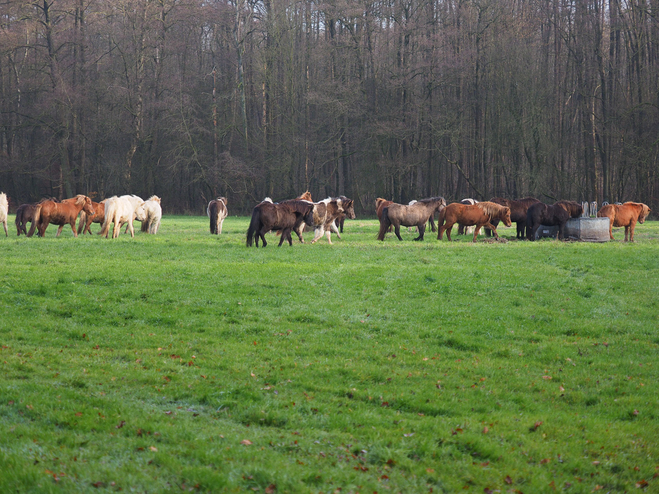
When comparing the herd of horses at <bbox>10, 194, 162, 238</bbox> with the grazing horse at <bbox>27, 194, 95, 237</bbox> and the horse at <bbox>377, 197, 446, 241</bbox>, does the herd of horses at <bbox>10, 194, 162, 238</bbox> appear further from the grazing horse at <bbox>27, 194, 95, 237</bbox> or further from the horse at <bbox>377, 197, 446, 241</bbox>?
the horse at <bbox>377, 197, 446, 241</bbox>

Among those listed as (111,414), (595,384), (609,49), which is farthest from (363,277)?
(609,49)

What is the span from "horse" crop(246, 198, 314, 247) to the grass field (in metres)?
4.68

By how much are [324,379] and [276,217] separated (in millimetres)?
12640

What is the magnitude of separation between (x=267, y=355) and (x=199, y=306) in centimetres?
293

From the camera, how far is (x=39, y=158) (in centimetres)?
4812

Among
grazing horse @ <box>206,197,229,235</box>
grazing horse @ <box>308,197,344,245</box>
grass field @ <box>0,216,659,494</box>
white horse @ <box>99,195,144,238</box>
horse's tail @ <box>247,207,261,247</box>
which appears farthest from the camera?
grazing horse @ <box>206,197,229,235</box>

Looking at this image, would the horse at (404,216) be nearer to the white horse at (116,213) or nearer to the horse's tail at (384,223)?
the horse's tail at (384,223)

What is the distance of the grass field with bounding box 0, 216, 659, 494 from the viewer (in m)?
4.55

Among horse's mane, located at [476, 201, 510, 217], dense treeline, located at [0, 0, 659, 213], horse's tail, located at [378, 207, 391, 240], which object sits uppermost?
dense treeline, located at [0, 0, 659, 213]

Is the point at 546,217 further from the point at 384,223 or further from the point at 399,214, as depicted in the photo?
the point at 384,223

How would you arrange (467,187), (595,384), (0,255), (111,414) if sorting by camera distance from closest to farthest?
(111,414), (595,384), (0,255), (467,187)

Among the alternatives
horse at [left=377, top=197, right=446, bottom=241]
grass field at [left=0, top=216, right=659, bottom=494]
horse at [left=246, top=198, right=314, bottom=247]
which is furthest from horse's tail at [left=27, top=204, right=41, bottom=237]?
horse at [left=377, top=197, right=446, bottom=241]

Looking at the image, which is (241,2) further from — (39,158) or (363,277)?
(363,277)

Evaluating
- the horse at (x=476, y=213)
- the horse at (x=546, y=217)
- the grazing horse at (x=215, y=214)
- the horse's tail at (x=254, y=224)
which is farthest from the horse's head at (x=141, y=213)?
the horse at (x=546, y=217)
